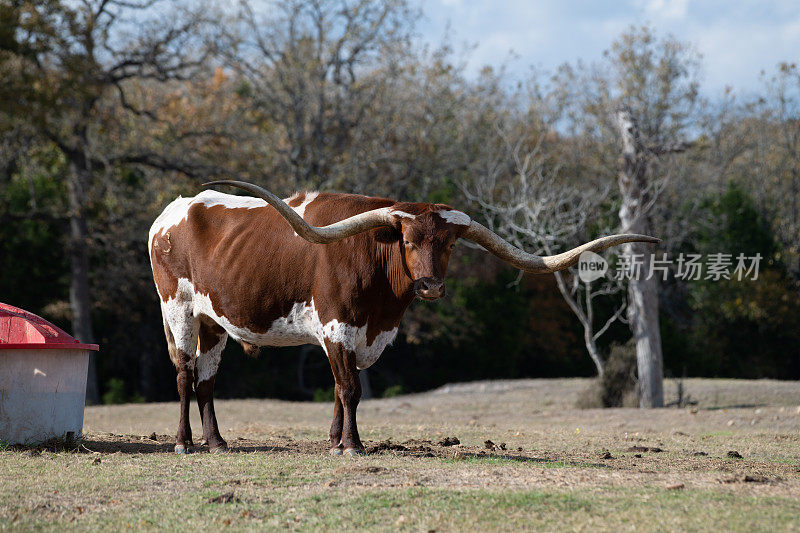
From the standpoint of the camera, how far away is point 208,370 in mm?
8508

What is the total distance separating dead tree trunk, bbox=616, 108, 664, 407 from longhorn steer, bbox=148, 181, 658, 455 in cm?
890

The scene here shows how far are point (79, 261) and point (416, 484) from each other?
55.2 feet

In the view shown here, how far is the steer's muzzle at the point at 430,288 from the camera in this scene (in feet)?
22.1

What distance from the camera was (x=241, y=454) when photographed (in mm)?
7605

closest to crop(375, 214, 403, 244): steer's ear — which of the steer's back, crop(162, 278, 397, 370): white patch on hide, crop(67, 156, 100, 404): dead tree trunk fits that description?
the steer's back

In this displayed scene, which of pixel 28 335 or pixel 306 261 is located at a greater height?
pixel 306 261

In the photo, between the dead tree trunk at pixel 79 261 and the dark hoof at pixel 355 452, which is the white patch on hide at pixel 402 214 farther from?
the dead tree trunk at pixel 79 261

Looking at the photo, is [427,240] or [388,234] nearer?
[427,240]

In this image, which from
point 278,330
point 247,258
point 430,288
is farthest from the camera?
point 247,258

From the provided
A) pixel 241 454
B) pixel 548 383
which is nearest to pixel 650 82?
pixel 548 383

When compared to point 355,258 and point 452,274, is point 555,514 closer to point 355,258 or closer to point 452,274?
point 355,258

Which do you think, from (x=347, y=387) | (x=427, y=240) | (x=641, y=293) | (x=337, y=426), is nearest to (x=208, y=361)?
(x=337, y=426)

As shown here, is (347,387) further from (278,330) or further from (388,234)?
(388,234)

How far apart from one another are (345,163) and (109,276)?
6.54m
